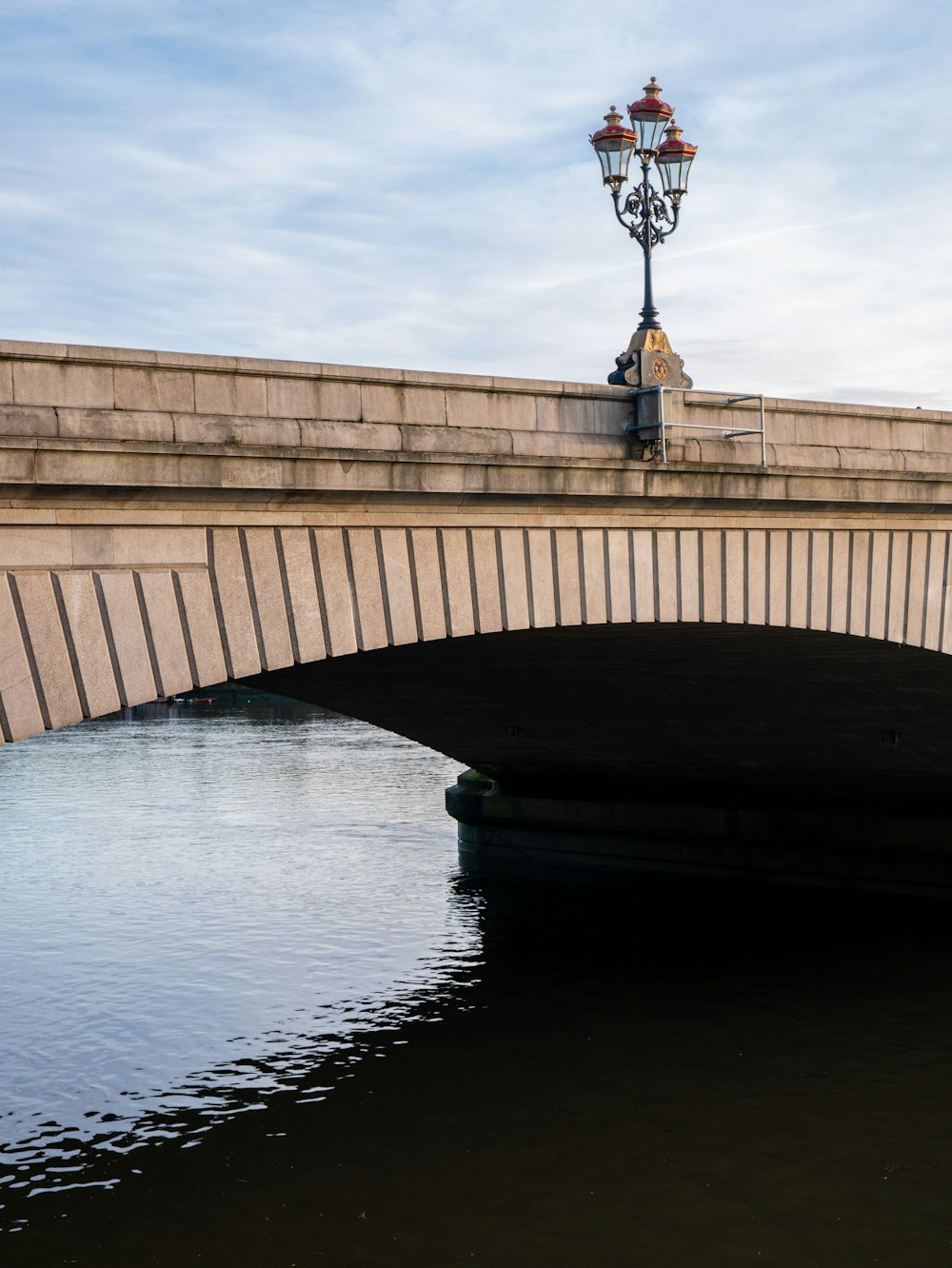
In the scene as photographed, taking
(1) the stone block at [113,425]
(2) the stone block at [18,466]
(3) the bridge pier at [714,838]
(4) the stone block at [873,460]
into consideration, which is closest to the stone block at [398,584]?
(1) the stone block at [113,425]

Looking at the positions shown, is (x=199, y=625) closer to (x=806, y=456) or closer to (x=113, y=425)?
(x=113, y=425)

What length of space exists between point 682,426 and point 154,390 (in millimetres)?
5104

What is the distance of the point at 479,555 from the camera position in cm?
1237

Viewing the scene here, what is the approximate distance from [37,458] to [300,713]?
68581 millimetres

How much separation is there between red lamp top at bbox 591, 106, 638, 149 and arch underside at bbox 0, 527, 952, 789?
3612 millimetres

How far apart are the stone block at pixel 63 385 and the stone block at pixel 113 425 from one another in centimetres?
12

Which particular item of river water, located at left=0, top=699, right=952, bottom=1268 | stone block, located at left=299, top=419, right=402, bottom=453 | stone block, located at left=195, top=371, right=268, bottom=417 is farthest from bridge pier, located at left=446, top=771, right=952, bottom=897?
stone block, located at left=195, top=371, right=268, bottom=417

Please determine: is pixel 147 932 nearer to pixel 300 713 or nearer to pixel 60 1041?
pixel 60 1041

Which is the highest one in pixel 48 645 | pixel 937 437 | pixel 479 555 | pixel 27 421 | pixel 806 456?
pixel 937 437

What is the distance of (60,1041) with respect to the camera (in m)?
15.2

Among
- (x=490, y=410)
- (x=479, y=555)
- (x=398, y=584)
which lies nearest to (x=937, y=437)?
(x=490, y=410)

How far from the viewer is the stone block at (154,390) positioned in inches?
412

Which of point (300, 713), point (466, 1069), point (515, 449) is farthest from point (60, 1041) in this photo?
point (300, 713)

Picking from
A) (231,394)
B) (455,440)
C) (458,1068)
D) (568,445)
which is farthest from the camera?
(458,1068)
